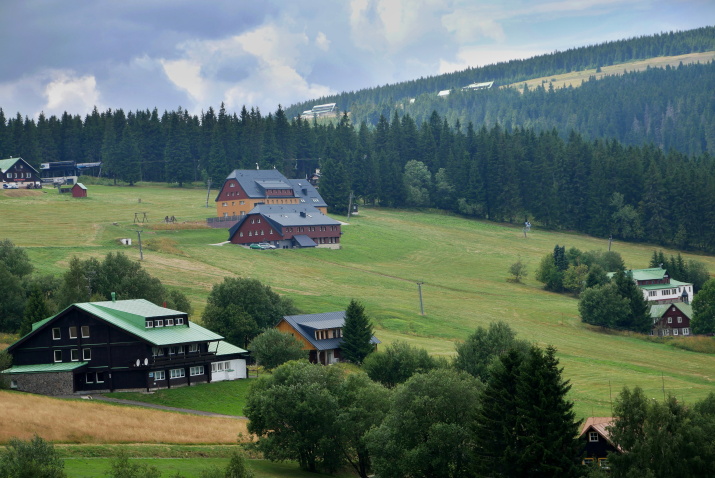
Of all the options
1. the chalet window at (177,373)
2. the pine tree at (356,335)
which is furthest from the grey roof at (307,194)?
the chalet window at (177,373)

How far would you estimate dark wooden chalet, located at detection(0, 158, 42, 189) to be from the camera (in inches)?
6801

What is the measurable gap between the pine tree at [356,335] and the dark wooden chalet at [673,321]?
149 feet

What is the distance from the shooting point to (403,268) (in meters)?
130

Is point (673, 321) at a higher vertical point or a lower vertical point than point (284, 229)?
lower

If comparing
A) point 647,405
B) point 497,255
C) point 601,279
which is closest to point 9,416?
point 647,405

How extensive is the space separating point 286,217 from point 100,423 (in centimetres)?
8856

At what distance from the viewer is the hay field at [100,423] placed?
49219mm

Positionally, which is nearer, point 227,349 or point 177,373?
point 177,373

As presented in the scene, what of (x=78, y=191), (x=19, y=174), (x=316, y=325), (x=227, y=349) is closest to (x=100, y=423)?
(x=227, y=349)

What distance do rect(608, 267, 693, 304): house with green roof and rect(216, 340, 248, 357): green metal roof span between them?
2568 inches

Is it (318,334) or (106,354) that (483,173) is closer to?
(318,334)

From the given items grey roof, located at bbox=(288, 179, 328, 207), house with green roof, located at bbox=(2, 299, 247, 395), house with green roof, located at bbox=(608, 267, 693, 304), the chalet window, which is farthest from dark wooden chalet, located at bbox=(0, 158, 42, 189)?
the chalet window

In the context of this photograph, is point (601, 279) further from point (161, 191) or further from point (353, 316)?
point (161, 191)

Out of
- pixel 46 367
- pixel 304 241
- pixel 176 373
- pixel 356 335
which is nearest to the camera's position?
pixel 46 367
